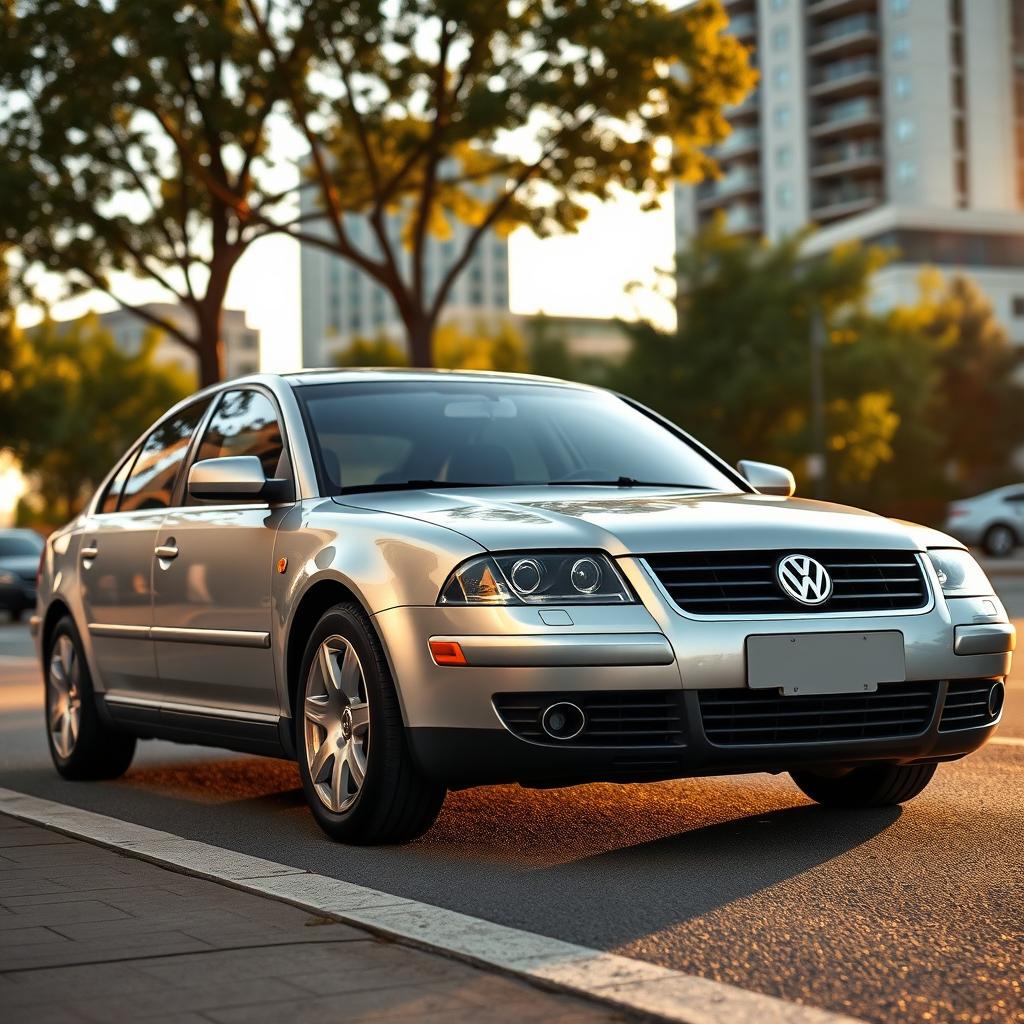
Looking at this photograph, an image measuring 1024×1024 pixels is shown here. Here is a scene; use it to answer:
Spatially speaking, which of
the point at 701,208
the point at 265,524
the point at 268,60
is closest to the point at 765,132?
the point at 701,208

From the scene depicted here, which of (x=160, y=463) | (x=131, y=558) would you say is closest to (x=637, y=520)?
(x=131, y=558)

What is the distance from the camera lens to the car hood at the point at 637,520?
223 inches

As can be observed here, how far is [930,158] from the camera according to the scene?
98438mm

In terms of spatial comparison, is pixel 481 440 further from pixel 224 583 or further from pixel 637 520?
pixel 637 520

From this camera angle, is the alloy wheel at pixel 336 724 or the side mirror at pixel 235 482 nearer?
the alloy wheel at pixel 336 724

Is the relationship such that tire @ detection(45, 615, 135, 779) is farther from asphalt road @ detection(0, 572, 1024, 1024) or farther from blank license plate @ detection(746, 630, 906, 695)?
blank license plate @ detection(746, 630, 906, 695)

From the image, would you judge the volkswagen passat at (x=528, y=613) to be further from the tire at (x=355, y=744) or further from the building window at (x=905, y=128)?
the building window at (x=905, y=128)

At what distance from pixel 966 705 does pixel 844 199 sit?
98.4 meters

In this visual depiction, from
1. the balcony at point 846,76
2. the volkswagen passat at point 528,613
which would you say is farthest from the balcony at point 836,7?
the volkswagen passat at point 528,613

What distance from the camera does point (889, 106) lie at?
10000cm

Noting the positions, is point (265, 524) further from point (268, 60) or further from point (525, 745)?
point (268, 60)

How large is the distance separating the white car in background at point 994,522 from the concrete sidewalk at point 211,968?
3475 centimetres

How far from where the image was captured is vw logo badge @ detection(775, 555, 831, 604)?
5695 millimetres

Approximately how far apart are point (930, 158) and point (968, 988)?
98.6m
